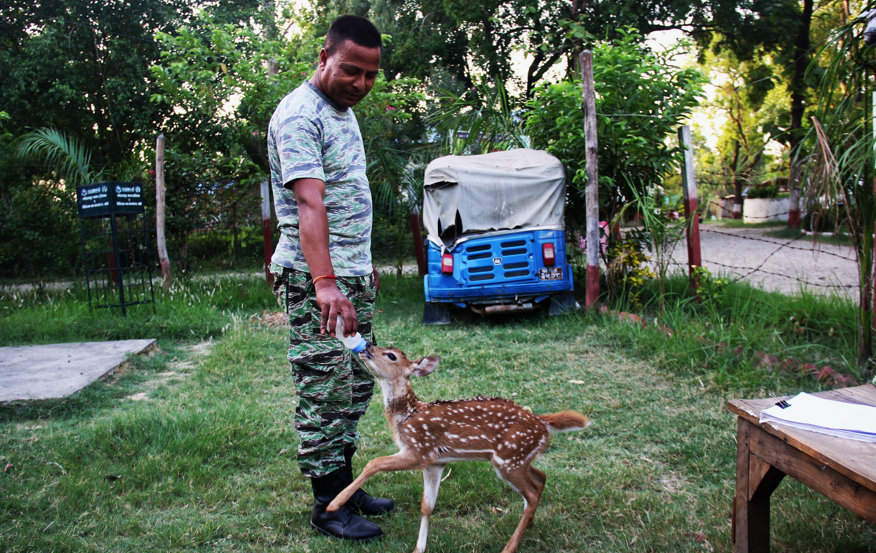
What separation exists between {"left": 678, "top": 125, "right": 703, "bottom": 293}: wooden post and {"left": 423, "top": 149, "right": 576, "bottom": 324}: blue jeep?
1432 millimetres

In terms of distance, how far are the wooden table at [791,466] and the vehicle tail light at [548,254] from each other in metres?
5.10

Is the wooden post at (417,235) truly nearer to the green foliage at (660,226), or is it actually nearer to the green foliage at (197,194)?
the green foliage at (197,194)

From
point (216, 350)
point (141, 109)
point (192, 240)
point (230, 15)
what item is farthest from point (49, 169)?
point (216, 350)

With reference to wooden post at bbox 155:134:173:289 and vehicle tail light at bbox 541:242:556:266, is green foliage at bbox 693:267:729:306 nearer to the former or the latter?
vehicle tail light at bbox 541:242:556:266

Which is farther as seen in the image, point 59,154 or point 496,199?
point 59,154

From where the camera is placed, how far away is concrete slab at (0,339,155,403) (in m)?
5.29

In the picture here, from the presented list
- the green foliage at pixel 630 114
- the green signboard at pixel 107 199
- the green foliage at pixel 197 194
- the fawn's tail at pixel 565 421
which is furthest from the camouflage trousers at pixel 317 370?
the green foliage at pixel 197 194

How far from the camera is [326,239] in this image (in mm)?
2607

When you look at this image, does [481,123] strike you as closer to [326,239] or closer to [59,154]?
[59,154]

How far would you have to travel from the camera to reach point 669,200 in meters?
7.83

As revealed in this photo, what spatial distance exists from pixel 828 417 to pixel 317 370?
2058 mm

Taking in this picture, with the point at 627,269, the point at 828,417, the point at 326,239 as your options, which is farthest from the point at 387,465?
the point at 627,269

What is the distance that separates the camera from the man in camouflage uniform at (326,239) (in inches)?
103

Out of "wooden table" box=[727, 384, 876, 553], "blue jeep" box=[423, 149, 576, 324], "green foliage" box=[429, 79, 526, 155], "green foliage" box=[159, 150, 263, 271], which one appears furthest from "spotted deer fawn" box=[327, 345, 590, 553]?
"green foliage" box=[159, 150, 263, 271]
